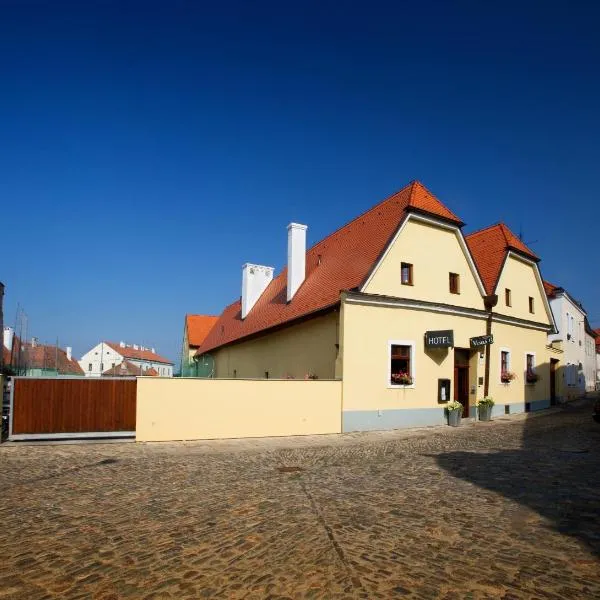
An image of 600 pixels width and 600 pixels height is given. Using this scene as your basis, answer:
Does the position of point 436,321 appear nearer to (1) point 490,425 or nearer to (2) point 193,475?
(1) point 490,425

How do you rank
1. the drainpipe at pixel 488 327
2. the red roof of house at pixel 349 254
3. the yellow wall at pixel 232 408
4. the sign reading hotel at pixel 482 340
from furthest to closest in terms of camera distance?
the drainpipe at pixel 488 327, the sign reading hotel at pixel 482 340, the red roof of house at pixel 349 254, the yellow wall at pixel 232 408

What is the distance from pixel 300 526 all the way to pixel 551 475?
18.0ft

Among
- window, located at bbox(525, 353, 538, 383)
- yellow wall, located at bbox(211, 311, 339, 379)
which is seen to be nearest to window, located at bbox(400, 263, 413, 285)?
yellow wall, located at bbox(211, 311, 339, 379)

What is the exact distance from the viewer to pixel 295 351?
20.7m

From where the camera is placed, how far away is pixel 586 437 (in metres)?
14.8

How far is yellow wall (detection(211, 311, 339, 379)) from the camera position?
58.7 feet

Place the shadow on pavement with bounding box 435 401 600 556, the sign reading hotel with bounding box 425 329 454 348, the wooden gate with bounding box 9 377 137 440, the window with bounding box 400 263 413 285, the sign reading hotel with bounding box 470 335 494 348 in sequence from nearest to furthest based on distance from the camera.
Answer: the shadow on pavement with bounding box 435 401 600 556, the wooden gate with bounding box 9 377 137 440, the sign reading hotel with bounding box 425 329 454 348, the window with bounding box 400 263 413 285, the sign reading hotel with bounding box 470 335 494 348

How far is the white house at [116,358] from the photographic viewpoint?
275ft

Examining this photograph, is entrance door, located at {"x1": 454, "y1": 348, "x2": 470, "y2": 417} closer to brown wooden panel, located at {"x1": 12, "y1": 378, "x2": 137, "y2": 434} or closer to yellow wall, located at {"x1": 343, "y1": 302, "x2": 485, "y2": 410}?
yellow wall, located at {"x1": 343, "y1": 302, "x2": 485, "y2": 410}

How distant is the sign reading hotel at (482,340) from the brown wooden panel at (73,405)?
1284 cm

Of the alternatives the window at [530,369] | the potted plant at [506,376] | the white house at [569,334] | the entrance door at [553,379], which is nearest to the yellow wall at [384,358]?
the potted plant at [506,376]

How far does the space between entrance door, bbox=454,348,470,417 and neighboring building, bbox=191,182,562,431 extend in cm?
5

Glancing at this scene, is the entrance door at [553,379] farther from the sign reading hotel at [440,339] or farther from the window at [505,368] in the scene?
the sign reading hotel at [440,339]

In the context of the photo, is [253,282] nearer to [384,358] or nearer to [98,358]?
[384,358]
